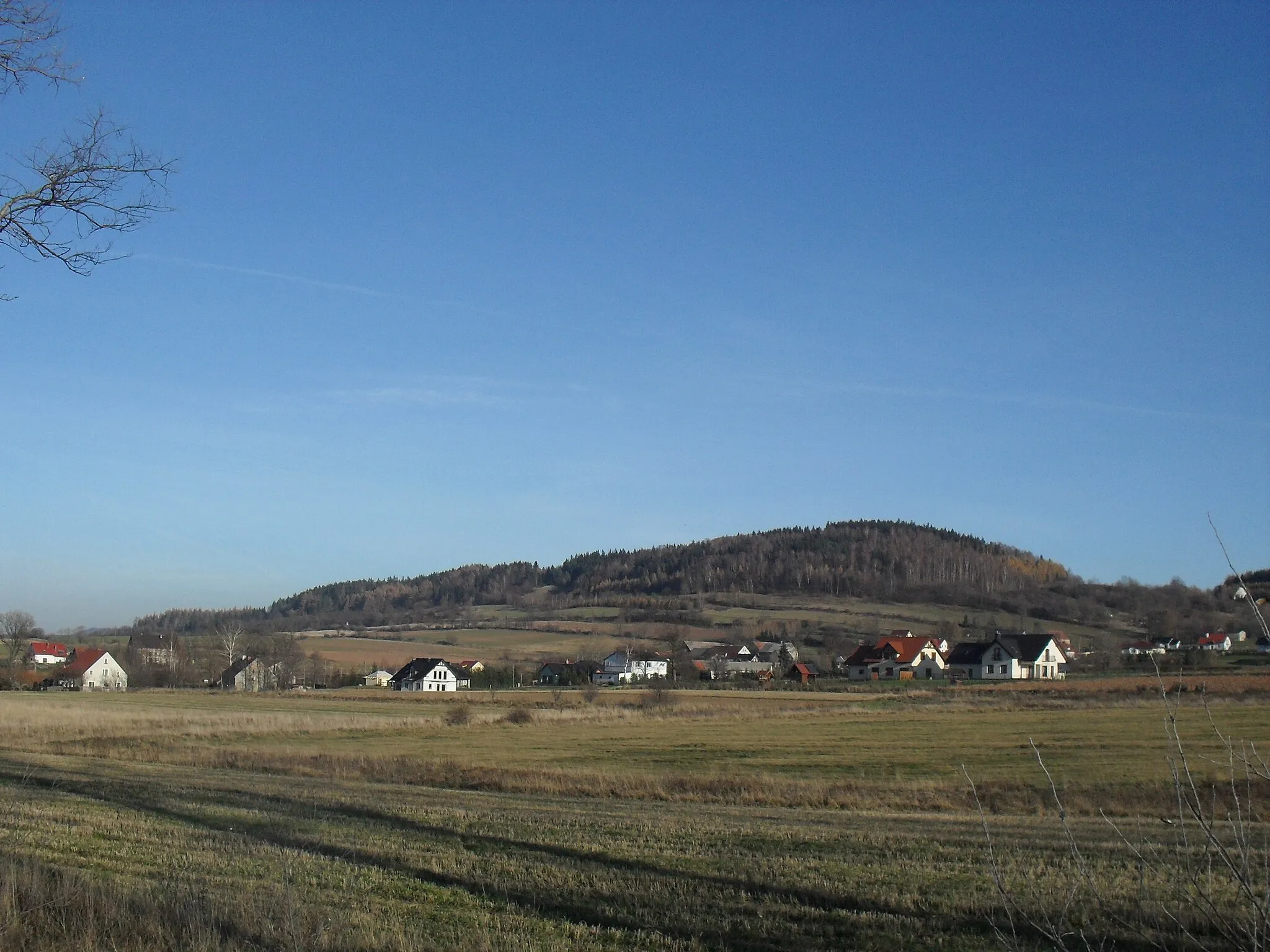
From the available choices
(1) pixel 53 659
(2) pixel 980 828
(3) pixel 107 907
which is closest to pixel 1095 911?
(2) pixel 980 828

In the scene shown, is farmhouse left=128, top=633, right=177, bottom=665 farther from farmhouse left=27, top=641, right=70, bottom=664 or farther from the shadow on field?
the shadow on field

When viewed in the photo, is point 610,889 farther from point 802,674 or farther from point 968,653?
point 968,653

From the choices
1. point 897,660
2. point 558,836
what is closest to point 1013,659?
point 897,660

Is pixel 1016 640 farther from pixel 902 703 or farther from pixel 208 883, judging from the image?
pixel 208 883

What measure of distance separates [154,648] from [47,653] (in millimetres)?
26086

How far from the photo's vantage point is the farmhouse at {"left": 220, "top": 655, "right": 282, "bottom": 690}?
11050 cm

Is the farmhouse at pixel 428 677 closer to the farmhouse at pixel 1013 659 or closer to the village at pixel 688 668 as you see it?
the village at pixel 688 668

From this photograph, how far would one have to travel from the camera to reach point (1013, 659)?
357 ft

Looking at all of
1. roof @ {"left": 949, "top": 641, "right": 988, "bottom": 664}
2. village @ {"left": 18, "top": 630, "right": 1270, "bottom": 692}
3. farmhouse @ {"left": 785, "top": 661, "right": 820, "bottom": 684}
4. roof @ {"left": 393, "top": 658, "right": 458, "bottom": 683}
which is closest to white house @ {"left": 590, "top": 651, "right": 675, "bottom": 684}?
village @ {"left": 18, "top": 630, "right": 1270, "bottom": 692}

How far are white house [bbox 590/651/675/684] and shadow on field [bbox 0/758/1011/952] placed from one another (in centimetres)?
10382

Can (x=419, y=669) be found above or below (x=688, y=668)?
above

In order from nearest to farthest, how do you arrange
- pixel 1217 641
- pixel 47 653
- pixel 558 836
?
1. pixel 558 836
2. pixel 1217 641
3. pixel 47 653

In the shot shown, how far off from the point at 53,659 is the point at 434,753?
5154 inches

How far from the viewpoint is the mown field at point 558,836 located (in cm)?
884
